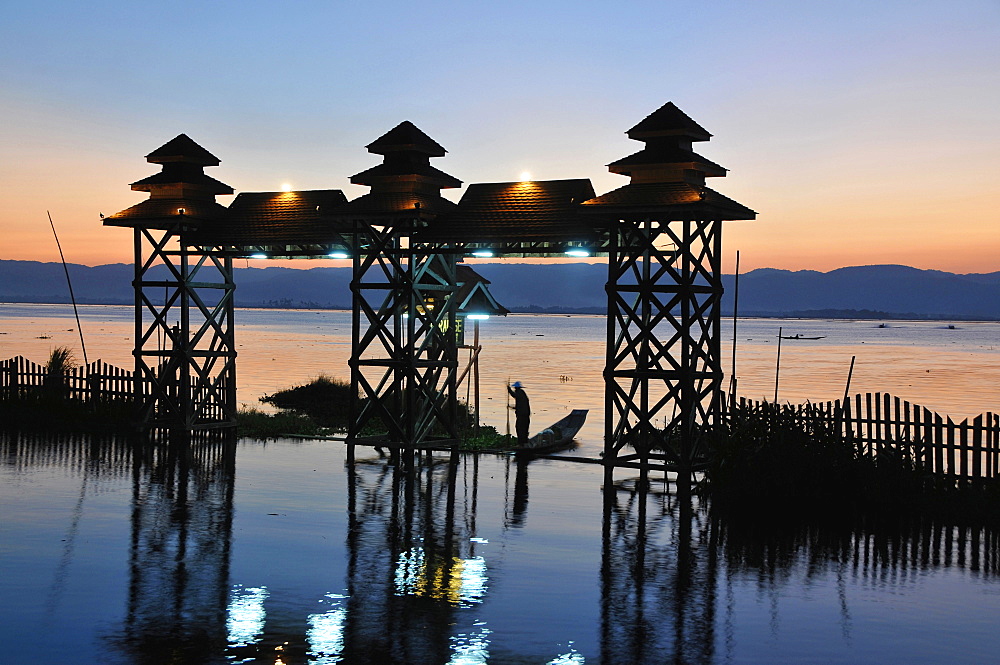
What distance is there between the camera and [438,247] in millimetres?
23328

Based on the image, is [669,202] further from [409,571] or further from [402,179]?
[409,571]

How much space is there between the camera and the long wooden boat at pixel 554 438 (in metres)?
25.3

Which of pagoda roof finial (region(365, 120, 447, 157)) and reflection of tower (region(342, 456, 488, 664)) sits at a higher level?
pagoda roof finial (region(365, 120, 447, 157))

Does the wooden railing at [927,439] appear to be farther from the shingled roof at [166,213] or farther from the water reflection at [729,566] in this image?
the shingled roof at [166,213]

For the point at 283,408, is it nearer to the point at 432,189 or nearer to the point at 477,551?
the point at 432,189

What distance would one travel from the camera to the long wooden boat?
2530 cm

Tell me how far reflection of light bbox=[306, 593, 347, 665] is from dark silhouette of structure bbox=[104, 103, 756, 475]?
9005 millimetres

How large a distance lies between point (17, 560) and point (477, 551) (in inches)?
230

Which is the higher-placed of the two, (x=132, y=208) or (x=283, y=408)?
(x=132, y=208)

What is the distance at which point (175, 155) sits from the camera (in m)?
26.7

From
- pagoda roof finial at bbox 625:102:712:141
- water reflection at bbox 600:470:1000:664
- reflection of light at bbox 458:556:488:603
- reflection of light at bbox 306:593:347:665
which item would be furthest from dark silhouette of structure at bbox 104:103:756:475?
reflection of light at bbox 306:593:347:665

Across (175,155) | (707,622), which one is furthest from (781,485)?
(175,155)

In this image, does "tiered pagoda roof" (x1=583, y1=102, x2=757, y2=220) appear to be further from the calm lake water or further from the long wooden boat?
the long wooden boat

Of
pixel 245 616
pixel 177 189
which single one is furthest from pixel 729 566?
pixel 177 189
